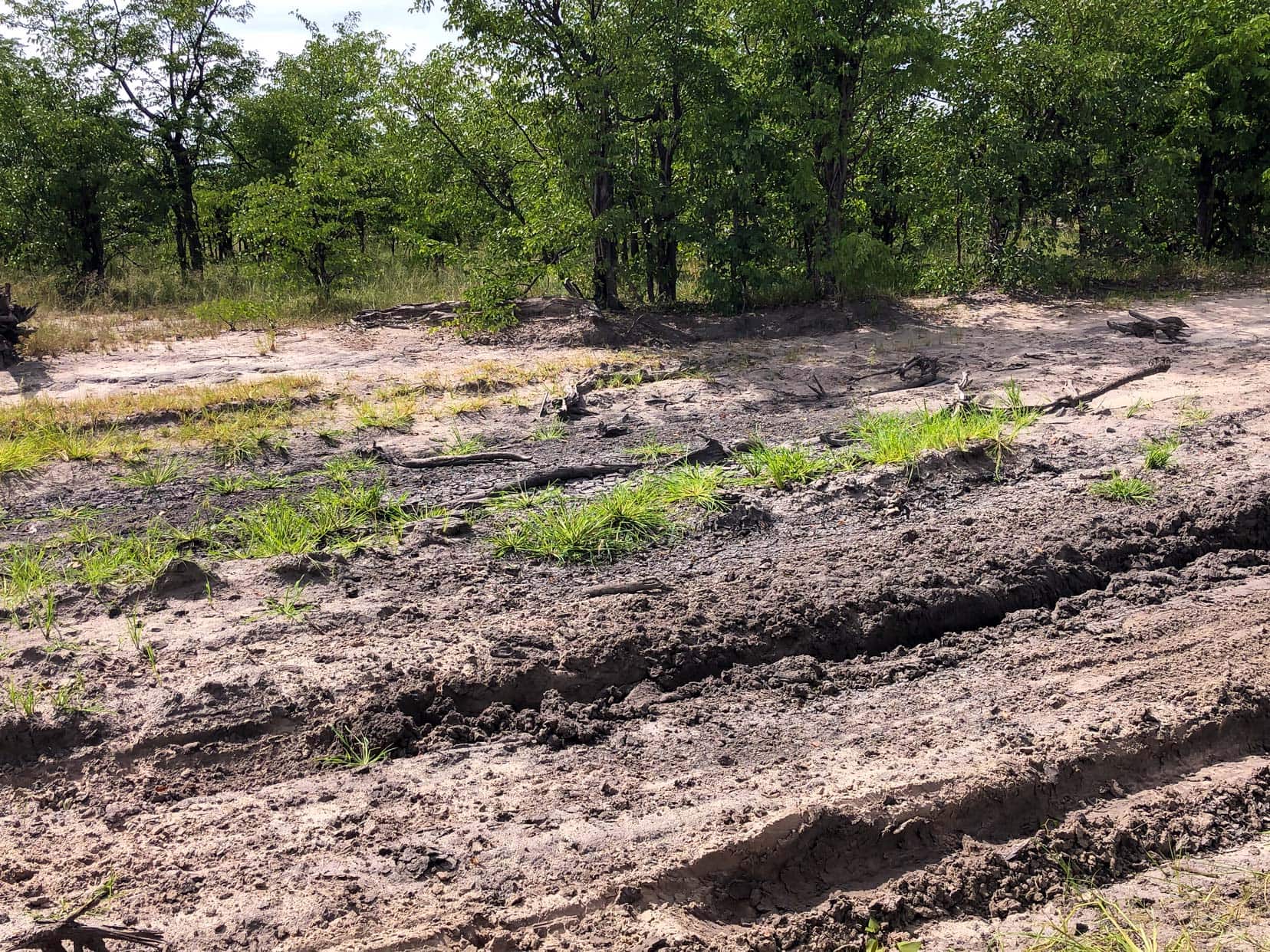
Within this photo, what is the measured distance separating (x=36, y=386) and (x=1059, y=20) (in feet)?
39.0

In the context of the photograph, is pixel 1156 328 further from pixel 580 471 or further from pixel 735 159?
pixel 580 471

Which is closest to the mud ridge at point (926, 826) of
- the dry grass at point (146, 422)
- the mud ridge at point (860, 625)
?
the mud ridge at point (860, 625)

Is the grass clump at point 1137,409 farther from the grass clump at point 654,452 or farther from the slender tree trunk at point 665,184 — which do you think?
the slender tree trunk at point 665,184

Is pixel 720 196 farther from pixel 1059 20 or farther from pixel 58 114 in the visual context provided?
pixel 58 114

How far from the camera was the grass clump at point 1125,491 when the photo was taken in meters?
4.95

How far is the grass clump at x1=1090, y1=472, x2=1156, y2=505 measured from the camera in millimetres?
4945

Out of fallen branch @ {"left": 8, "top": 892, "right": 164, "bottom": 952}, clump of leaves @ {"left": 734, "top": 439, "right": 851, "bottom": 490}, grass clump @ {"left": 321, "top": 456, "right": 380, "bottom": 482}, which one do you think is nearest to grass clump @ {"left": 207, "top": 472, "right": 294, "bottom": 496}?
grass clump @ {"left": 321, "top": 456, "right": 380, "bottom": 482}

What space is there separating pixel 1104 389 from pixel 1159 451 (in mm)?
1775

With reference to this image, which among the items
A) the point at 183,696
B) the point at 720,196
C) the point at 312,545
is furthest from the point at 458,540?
the point at 720,196

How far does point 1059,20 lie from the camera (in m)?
11.6

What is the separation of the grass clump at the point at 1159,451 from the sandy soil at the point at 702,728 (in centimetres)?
10

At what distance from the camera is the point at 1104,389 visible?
711cm

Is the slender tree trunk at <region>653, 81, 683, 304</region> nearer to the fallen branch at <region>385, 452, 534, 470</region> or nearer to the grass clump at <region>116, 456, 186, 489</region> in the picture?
the fallen branch at <region>385, 452, 534, 470</region>

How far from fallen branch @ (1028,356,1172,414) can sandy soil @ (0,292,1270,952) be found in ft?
3.73
